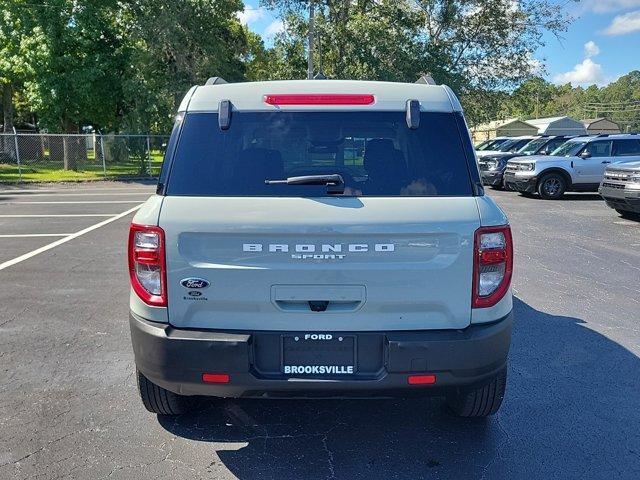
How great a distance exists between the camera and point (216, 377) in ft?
9.06

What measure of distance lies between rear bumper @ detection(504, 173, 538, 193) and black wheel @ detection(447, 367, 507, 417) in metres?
13.9

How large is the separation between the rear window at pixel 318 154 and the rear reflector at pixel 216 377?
91cm

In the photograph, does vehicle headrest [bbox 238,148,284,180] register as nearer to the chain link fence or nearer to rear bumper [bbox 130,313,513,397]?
rear bumper [bbox 130,313,513,397]

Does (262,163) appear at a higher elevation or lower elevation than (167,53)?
lower

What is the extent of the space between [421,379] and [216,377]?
1.02 m

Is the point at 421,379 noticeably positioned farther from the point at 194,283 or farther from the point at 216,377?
the point at 194,283

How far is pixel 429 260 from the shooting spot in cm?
274

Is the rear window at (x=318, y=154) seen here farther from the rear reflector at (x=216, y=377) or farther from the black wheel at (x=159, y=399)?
the black wheel at (x=159, y=399)

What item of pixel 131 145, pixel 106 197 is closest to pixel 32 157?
pixel 131 145

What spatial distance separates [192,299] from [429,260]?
3.94 feet

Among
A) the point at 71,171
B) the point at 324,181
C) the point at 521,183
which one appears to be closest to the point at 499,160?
the point at 521,183

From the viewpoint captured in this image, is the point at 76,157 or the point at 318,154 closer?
the point at 318,154

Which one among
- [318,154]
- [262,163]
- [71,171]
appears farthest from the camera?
[71,171]

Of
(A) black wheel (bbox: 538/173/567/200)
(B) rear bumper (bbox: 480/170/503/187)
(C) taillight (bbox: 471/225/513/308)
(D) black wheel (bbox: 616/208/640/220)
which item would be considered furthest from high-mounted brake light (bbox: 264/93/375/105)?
(B) rear bumper (bbox: 480/170/503/187)
